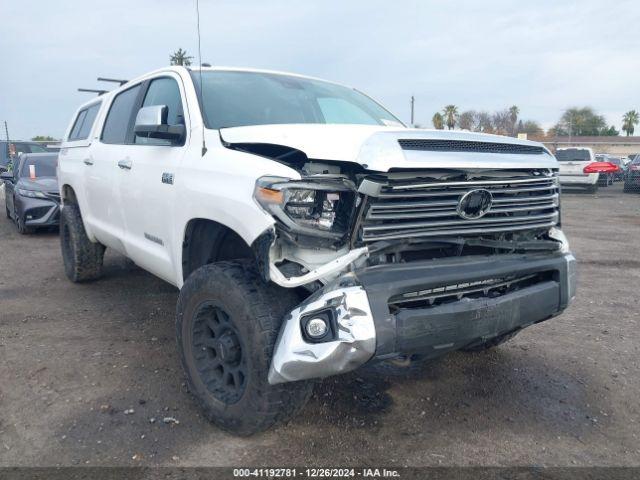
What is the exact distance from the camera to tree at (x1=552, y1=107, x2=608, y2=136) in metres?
67.7

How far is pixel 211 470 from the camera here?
8.68ft

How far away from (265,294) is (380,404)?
1.13 meters

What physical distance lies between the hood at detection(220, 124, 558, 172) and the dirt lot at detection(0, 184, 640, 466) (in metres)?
1.42

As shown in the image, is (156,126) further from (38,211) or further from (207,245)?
(38,211)

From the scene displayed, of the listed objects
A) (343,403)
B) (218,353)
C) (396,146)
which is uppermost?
(396,146)

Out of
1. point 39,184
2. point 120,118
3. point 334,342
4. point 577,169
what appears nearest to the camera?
point 334,342

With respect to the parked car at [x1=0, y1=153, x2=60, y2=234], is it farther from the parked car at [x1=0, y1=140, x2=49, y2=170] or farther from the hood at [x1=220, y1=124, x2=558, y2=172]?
the hood at [x1=220, y1=124, x2=558, y2=172]

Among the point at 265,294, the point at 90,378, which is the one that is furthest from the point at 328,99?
the point at 90,378

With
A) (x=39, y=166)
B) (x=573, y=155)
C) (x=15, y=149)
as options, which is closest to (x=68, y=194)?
(x=39, y=166)

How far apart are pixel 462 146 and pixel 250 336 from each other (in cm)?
139

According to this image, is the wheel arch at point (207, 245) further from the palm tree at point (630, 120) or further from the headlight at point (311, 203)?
the palm tree at point (630, 120)

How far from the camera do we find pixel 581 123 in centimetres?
7112

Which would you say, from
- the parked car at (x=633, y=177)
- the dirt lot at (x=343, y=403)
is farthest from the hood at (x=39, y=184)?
the parked car at (x=633, y=177)

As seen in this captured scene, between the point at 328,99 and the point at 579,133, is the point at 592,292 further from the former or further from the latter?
the point at 579,133
